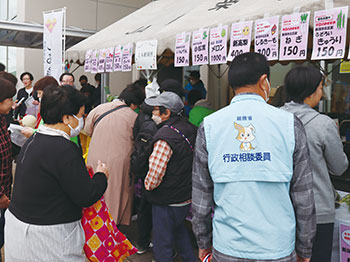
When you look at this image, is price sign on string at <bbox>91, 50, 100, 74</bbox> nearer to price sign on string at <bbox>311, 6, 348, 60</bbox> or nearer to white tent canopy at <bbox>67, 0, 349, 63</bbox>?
white tent canopy at <bbox>67, 0, 349, 63</bbox>

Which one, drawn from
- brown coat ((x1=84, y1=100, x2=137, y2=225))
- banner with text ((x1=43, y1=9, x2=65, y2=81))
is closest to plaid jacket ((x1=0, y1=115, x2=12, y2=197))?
brown coat ((x1=84, y1=100, x2=137, y2=225))

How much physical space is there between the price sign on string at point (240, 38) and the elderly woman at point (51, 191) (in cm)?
166

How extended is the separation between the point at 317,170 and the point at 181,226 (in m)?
1.64

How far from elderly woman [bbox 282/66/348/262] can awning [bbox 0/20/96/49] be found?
23.7 feet

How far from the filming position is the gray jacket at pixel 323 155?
2.34m

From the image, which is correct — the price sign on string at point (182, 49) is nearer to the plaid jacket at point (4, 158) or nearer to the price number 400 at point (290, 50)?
the price number 400 at point (290, 50)

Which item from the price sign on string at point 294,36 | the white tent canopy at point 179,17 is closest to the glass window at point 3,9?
the white tent canopy at point 179,17

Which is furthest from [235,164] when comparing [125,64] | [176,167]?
[125,64]

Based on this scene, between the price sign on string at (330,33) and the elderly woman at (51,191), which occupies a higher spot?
the price sign on string at (330,33)

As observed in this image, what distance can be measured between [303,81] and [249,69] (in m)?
0.72

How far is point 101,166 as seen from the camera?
2467 mm

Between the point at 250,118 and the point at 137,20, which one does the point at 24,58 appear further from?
the point at 250,118

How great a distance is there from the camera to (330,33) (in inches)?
105

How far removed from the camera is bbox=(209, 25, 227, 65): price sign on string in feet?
11.6
